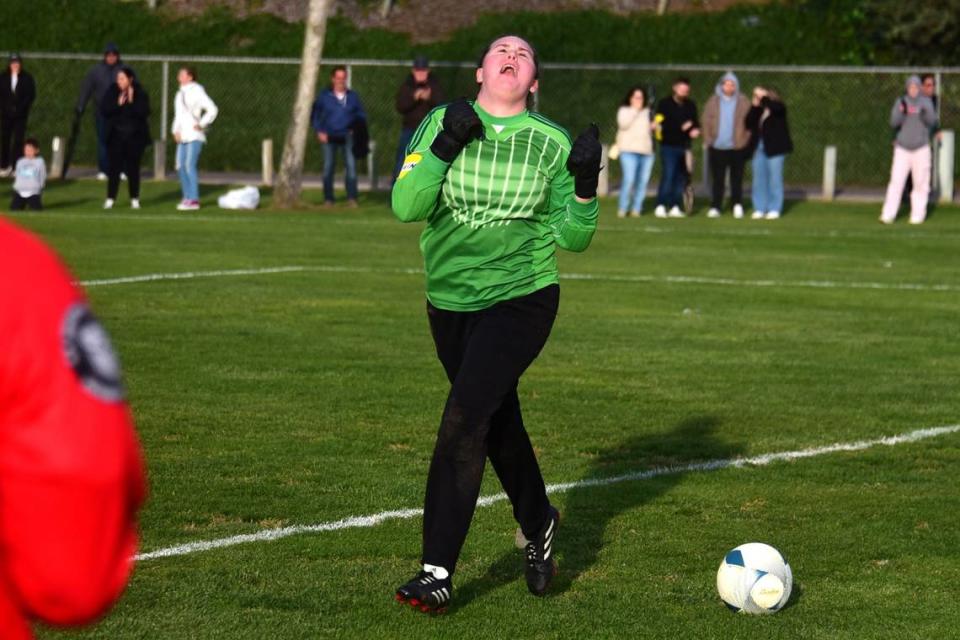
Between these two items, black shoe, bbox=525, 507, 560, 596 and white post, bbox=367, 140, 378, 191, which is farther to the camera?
white post, bbox=367, 140, 378, 191

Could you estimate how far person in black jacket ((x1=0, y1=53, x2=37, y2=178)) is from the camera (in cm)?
3125

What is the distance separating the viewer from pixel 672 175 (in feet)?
88.7

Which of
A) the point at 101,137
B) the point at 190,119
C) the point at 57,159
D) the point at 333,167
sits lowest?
the point at 57,159

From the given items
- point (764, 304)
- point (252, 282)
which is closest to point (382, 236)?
point (252, 282)

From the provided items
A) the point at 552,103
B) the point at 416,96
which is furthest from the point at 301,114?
the point at 552,103

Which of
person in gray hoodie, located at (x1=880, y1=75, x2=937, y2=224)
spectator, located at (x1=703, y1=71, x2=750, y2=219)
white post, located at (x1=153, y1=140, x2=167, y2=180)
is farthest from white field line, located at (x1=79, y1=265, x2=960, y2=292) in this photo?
white post, located at (x1=153, y1=140, x2=167, y2=180)

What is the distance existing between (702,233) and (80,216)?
825cm

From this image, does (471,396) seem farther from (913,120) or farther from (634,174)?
(913,120)

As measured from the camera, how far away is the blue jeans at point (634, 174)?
2645 cm

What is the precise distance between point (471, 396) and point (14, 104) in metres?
27.1

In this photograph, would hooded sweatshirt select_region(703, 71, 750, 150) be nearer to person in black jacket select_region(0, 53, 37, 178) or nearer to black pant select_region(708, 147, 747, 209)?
black pant select_region(708, 147, 747, 209)

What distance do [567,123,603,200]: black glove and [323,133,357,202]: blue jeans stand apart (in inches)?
846

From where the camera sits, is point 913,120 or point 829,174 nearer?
point 913,120

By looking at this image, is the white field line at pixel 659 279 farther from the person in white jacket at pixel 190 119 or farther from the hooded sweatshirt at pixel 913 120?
the hooded sweatshirt at pixel 913 120
